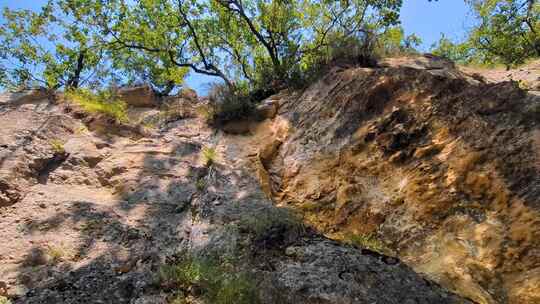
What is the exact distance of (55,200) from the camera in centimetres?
537

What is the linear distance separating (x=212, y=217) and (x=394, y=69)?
3.62 m

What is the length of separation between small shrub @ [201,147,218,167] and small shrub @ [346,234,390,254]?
2.83 m

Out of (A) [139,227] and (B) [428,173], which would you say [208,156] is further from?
(B) [428,173]

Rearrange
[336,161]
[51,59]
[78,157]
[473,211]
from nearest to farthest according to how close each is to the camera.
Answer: [473,211] → [336,161] → [78,157] → [51,59]

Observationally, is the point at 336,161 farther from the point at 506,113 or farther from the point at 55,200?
the point at 55,200

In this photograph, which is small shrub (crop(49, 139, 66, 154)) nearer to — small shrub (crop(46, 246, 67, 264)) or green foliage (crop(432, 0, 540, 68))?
small shrub (crop(46, 246, 67, 264))

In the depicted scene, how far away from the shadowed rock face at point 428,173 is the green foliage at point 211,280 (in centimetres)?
139

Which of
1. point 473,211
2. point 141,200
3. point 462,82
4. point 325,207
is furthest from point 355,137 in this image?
point 141,200

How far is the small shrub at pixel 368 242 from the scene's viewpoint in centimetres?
435

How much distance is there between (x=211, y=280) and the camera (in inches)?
157

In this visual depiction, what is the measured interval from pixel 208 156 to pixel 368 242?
10.6 ft

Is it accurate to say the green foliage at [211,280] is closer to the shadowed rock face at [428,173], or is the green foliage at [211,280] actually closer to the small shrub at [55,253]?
the small shrub at [55,253]

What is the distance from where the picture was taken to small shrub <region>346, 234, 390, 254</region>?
435cm

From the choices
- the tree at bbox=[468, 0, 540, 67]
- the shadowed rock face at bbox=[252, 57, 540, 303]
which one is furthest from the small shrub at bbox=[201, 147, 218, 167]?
the tree at bbox=[468, 0, 540, 67]
